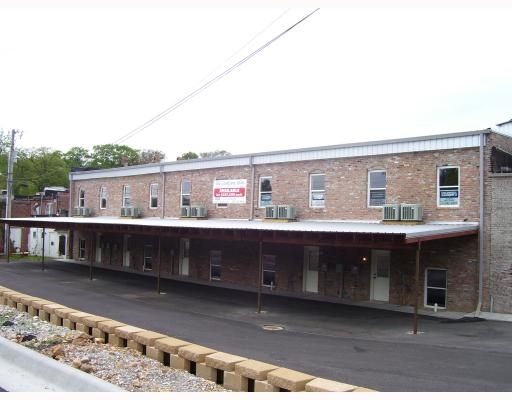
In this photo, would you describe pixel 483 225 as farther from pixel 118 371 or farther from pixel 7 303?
pixel 7 303

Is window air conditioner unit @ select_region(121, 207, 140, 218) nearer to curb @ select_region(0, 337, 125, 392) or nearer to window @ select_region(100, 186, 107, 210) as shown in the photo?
window @ select_region(100, 186, 107, 210)

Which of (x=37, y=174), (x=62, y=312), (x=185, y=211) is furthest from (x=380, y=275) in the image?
(x=37, y=174)

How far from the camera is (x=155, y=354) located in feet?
28.6

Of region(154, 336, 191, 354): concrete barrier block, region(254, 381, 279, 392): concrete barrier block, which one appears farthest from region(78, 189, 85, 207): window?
region(254, 381, 279, 392): concrete barrier block

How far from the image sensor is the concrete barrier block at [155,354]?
8617 millimetres

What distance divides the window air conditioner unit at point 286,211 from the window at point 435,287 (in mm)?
6337

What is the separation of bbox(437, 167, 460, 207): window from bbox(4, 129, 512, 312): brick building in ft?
0.11

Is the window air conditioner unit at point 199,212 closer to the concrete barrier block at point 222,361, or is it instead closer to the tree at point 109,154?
the concrete barrier block at point 222,361

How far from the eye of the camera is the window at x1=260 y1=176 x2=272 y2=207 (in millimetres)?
23031

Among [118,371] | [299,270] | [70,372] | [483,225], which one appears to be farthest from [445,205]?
[70,372]

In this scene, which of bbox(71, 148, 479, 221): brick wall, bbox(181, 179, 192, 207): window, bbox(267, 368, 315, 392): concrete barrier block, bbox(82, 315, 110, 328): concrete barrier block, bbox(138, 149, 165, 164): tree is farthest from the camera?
bbox(138, 149, 165, 164): tree

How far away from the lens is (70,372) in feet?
20.2

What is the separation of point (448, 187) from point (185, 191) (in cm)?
1489

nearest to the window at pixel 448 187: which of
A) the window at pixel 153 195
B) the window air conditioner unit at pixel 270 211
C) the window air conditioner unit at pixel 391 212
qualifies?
the window air conditioner unit at pixel 391 212
